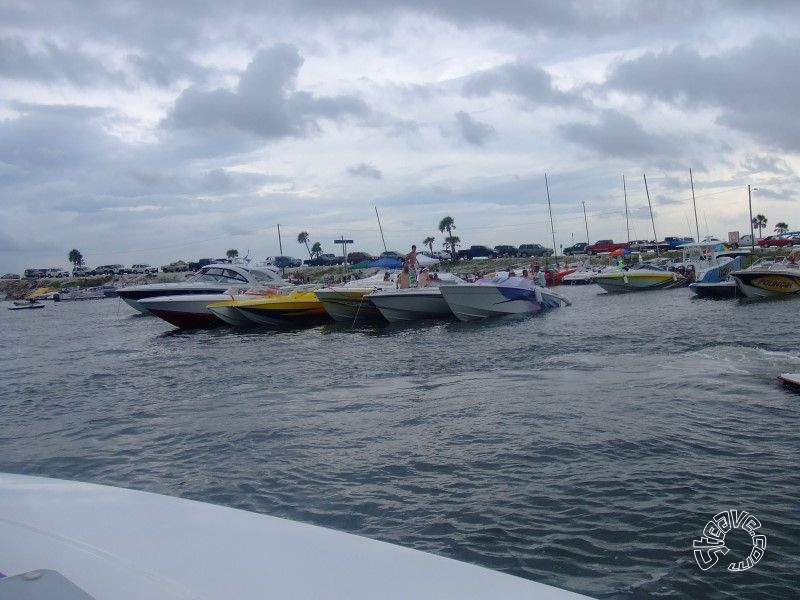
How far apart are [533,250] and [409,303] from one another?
6638 cm

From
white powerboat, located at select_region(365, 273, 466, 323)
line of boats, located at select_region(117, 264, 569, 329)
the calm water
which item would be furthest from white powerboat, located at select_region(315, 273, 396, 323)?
the calm water

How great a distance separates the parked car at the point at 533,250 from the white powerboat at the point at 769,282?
57.1 meters

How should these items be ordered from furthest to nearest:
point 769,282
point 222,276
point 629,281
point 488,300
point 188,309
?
point 629,281 < point 222,276 < point 769,282 < point 188,309 < point 488,300

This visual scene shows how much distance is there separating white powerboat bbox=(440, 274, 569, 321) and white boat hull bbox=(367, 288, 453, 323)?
2.44ft

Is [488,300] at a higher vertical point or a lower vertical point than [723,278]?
higher

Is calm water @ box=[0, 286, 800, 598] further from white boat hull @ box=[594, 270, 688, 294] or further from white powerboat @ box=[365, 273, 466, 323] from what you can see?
white boat hull @ box=[594, 270, 688, 294]

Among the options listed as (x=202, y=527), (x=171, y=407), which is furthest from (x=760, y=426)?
(x=171, y=407)

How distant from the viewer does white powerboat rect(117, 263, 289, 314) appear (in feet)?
105

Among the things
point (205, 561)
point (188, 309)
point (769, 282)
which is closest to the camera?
point (205, 561)

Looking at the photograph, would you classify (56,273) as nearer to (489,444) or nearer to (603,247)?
(603,247)

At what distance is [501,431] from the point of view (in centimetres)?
845

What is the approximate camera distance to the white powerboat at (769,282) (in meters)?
30.5

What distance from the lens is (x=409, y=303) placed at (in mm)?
25172

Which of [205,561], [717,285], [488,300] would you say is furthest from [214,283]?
[205,561]
